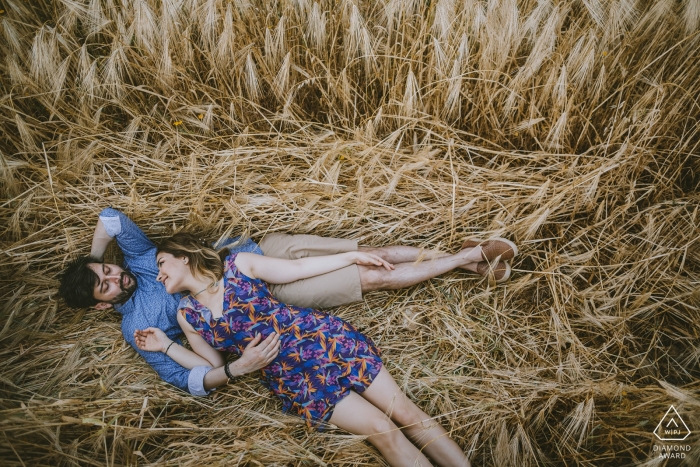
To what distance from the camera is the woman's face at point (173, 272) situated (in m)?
2.07

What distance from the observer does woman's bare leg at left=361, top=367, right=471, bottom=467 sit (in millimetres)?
1975

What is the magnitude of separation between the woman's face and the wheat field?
0.40 m

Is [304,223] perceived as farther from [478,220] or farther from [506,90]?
[506,90]

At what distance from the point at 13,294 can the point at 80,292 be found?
651mm

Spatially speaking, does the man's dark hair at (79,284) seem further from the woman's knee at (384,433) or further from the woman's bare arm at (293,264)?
the woman's knee at (384,433)

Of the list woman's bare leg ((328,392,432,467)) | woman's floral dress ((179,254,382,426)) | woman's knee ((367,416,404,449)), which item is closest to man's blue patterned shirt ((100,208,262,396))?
woman's floral dress ((179,254,382,426))

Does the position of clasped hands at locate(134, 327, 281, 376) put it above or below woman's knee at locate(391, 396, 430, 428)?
above

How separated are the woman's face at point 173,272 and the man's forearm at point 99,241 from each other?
443mm

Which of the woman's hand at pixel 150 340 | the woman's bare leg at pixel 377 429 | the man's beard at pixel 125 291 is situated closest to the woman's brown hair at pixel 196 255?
the man's beard at pixel 125 291

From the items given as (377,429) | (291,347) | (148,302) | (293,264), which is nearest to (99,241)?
(148,302)

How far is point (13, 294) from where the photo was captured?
2.41 metres

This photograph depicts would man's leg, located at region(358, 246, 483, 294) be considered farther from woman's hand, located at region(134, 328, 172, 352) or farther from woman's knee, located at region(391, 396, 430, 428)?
woman's hand, located at region(134, 328, 172, 352)

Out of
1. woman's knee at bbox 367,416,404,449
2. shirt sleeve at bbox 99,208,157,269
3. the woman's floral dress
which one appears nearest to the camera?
woman's knee at bbox 367,416,404,449

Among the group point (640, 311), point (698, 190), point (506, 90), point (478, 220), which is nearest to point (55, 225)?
point (478, 220)
